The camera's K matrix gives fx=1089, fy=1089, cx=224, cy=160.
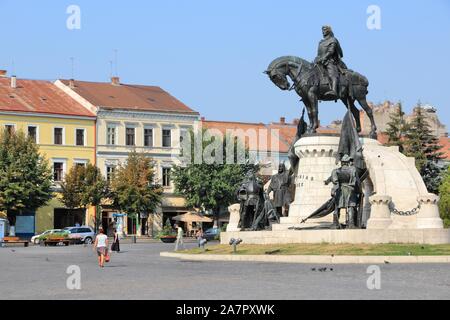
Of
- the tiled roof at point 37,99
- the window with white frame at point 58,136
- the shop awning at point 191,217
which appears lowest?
the shop awning at point 191,217

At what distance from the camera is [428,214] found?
33875mm

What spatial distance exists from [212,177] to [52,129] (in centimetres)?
1290

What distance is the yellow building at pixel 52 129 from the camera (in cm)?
8019

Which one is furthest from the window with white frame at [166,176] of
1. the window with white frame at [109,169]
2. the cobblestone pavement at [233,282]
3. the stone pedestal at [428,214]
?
the cobblestone pavement at [233,282]

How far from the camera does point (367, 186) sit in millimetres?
37125

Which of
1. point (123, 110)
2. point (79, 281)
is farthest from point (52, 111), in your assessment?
point (79, 281)

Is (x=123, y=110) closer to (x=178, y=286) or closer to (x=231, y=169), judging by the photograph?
(x=231, y=169)

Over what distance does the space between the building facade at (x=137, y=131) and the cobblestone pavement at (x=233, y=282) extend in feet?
188

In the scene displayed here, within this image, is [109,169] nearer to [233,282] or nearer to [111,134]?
[111,134]

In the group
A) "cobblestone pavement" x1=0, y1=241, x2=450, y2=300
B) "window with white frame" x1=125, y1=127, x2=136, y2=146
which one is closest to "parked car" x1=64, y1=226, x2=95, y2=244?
"window with white frame" x1=125, y1=127, x2=136, y2=146

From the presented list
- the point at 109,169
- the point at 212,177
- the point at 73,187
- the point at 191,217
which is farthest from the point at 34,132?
the point at 212,177

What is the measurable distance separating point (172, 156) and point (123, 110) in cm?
623

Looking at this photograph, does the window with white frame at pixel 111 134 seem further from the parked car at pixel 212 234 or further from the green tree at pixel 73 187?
the parked car at pixel 212 234

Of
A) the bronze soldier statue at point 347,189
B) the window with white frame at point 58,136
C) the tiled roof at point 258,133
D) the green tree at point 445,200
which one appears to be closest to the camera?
the bronze soldier statue at point 347,189
